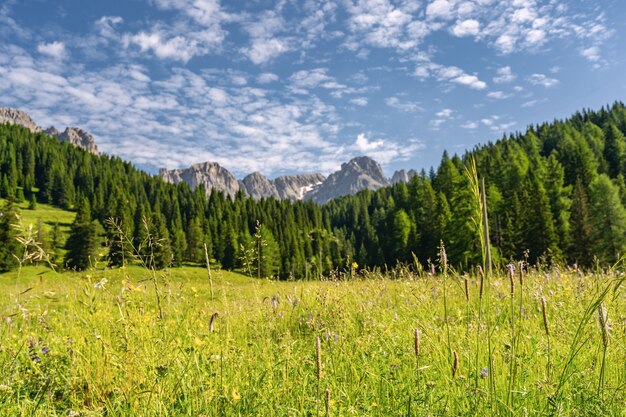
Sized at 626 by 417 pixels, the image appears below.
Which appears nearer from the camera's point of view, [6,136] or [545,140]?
[545,140]

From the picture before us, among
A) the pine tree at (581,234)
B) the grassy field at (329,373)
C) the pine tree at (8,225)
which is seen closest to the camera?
the grassy field at (329,373)

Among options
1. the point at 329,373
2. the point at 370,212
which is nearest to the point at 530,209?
the point at 329,373

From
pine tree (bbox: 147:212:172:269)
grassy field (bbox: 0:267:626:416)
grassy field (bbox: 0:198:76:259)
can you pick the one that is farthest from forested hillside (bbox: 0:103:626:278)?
grassy field (bbox: 0:198:76:259)

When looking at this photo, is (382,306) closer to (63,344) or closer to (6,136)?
(63,344)

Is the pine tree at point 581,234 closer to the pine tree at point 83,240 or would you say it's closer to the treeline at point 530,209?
the treeline at point 530,209

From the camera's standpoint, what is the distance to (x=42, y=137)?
527 ft

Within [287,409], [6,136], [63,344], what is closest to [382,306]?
[287,409]

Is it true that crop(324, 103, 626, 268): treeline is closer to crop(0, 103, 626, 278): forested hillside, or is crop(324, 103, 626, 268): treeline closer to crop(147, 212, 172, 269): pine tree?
crop(0, 103, 626, 278): forested hillside

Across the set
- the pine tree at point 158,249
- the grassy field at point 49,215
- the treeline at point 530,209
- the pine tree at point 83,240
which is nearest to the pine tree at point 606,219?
the treeline at point 530,209

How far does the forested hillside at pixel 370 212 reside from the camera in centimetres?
1365

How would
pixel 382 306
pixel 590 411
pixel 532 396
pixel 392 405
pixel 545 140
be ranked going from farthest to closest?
pixel 545 140 < pixel 382 306 < pixel 392 405 < pixel 532 396 < pixel 590 411

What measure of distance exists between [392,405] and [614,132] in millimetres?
117426

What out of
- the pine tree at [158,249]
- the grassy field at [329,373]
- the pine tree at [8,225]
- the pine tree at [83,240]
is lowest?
the grassy field at [329,373]

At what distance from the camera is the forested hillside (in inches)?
537
